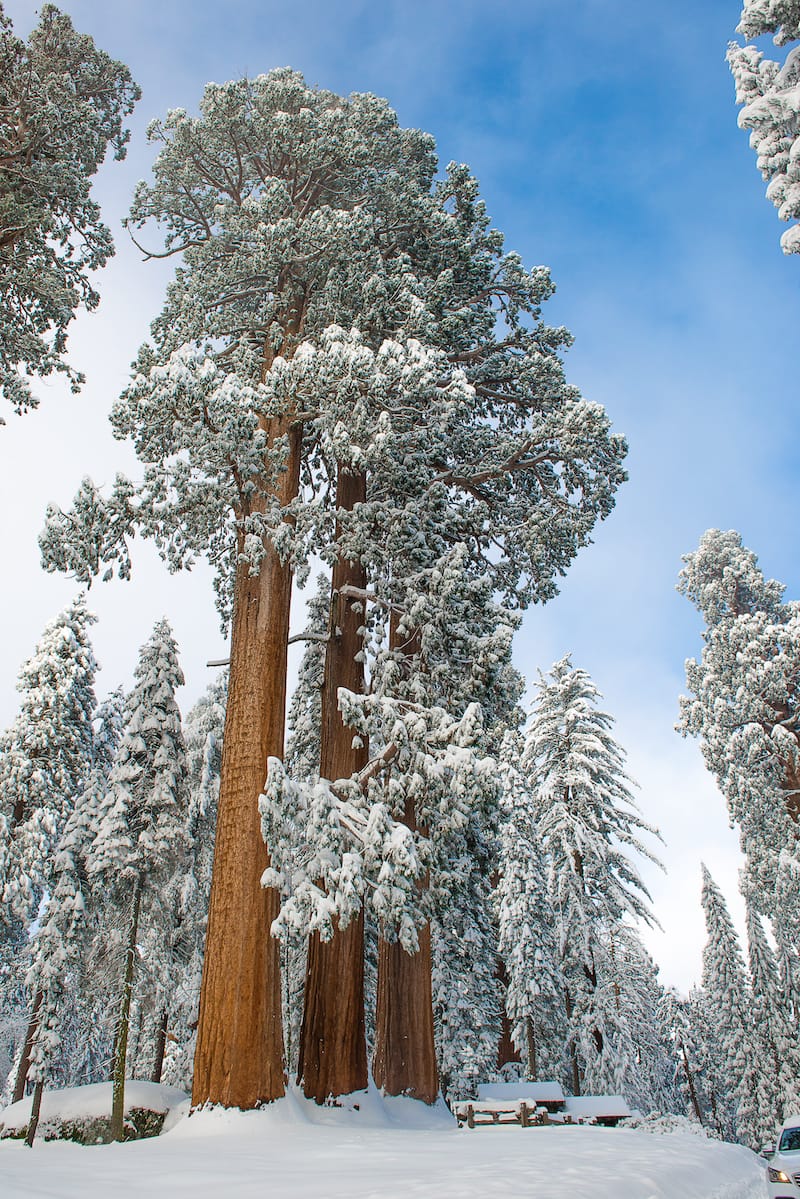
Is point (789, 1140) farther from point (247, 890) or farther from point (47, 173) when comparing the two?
point (47, 173)

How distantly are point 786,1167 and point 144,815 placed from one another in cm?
1336

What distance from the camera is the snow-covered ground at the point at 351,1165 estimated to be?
12.8 ft

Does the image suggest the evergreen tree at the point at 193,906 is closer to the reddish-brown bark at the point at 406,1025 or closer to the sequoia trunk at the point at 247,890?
the reddish-brown bark at the point at 406,1025

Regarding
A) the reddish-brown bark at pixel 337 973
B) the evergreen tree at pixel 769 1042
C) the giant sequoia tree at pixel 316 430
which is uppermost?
the giant sequoia tree at pixel 316 430

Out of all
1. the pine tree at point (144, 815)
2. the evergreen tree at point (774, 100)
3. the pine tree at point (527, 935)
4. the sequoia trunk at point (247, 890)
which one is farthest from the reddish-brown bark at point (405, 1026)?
the pine tree at point (527, 935)

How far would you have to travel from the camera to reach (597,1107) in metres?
16.3

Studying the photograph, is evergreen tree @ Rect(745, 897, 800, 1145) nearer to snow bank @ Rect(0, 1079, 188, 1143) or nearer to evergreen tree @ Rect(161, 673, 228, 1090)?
evergreen tree @ Rect(161, 673, 228, 1090)

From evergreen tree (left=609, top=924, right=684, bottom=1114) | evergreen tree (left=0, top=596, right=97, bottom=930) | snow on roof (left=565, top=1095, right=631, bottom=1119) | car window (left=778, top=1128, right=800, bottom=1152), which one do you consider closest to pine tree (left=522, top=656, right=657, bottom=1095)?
evergreen tree (left=609, top=924, right=684, bottom=1114)

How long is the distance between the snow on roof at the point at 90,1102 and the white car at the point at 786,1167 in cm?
1111

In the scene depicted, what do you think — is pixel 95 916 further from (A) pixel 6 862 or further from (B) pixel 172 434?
(B) pixel 172 434

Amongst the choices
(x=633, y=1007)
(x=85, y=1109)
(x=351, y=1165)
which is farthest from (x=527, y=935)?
(x=351, y=1165)

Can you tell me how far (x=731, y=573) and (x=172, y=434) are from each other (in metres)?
21.1

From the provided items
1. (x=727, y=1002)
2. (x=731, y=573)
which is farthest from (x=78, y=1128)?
(x=727, y=1002)

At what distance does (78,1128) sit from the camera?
51.5ft
